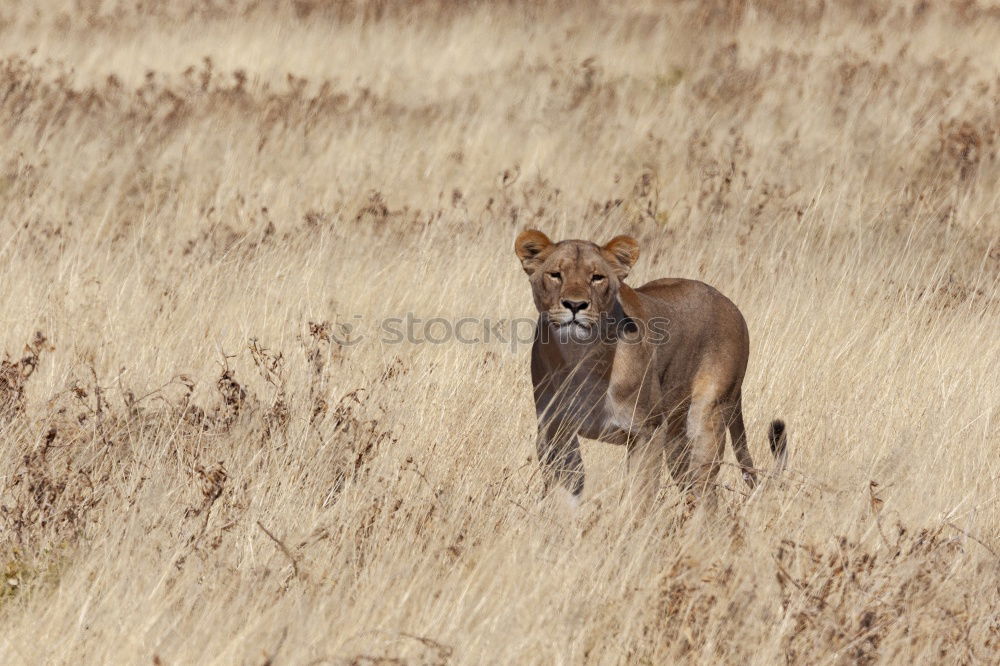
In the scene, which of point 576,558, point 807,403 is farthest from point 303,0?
point 576,558

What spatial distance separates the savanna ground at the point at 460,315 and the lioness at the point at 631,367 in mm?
198

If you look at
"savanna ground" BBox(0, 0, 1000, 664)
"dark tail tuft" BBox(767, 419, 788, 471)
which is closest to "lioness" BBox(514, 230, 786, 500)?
"dark tail tuft" BBox(767, 419, 788, 471)

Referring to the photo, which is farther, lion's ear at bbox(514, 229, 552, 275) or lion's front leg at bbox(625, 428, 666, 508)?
lion's ear at bbox(514, 229, 552, 275)

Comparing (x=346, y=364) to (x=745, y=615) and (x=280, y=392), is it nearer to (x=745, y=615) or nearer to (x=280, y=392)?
(x=280, y=392)

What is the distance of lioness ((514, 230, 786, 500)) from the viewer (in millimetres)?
5230

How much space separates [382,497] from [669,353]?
153 cm

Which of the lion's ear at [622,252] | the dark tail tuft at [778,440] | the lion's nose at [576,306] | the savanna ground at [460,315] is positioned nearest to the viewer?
the savanna ground at [460,315]

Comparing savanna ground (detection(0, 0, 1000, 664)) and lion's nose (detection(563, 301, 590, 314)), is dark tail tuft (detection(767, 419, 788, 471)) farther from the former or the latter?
lion's nose (detection(563, 301, 590, 314))

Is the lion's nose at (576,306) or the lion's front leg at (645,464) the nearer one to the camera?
the lion's front leg at (645,464)

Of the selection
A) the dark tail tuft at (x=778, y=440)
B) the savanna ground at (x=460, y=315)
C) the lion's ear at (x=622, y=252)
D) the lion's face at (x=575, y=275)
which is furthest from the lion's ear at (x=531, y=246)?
the dark tail tuft at (x=778, y=440)

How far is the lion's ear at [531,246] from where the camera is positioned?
5.39m

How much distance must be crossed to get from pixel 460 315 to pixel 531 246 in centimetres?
232

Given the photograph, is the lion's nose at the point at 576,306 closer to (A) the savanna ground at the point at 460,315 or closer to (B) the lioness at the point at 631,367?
(B) the lioness at the point at 631,367

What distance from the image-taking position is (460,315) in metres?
7.70
